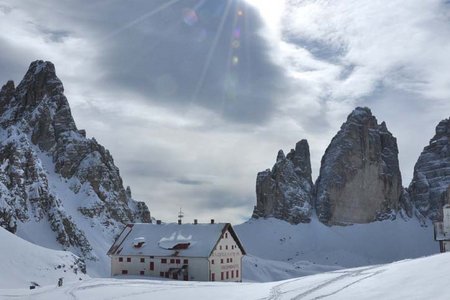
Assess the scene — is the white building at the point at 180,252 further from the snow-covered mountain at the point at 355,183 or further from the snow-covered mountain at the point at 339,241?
the snow-covered mountain at the point at 355,183

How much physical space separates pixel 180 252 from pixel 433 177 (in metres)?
164

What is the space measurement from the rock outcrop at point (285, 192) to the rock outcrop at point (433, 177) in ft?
151

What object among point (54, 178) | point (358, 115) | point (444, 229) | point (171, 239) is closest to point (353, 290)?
point (444, 229)

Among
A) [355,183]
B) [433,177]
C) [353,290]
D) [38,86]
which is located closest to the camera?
[353,290]

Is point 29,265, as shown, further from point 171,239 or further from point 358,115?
point 358,115

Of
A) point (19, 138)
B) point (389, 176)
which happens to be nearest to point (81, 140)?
point (19, 138)

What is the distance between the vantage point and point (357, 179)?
18700 cm

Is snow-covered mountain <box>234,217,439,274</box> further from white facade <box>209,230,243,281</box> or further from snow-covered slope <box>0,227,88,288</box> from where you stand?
snow-covered slope <box>0,227,88,288</box>

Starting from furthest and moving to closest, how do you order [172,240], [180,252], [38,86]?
[38,86] → [172,240] → [180,252]

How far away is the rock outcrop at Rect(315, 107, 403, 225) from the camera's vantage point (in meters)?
184

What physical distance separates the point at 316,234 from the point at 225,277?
395 ft

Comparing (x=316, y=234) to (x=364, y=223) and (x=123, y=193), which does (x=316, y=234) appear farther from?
(x=123, y=193)

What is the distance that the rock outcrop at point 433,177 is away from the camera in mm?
186625

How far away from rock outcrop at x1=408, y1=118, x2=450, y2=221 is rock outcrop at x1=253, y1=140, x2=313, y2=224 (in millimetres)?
45904
